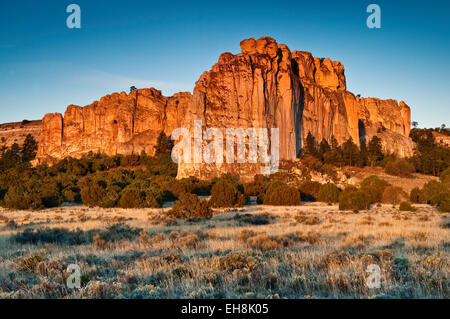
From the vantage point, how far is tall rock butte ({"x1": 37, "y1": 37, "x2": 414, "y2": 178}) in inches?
2377

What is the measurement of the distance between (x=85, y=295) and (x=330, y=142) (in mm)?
75659

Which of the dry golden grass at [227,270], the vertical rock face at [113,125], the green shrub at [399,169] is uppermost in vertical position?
the vertical rock face at [113,125]

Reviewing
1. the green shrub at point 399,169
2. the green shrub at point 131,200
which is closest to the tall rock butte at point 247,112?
the green shrub at point 399,169

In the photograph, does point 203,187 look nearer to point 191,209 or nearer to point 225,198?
point 225,198

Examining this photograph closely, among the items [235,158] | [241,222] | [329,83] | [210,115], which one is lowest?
[241,222]

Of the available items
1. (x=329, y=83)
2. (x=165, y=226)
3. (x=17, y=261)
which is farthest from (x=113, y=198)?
(x=329, y=83)

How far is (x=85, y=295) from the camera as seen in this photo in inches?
198

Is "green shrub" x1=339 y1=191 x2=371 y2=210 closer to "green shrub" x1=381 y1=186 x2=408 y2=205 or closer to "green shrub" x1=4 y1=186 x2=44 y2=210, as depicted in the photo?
"green shrub" x1=381 y1=186 x2=408 y2=205

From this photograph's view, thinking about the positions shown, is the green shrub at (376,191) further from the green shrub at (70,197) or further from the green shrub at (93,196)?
the green shrub at (70,197)

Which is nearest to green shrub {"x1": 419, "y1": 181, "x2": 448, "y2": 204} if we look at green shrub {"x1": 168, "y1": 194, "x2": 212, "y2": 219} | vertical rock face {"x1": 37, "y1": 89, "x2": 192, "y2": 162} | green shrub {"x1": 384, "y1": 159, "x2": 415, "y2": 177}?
green shrub {"x1": 168, "y1": 194, "x2": 212, "y2": 219}

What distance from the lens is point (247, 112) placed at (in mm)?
60594

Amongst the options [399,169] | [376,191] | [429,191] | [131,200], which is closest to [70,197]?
[131,200]

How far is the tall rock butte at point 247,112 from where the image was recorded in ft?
198
